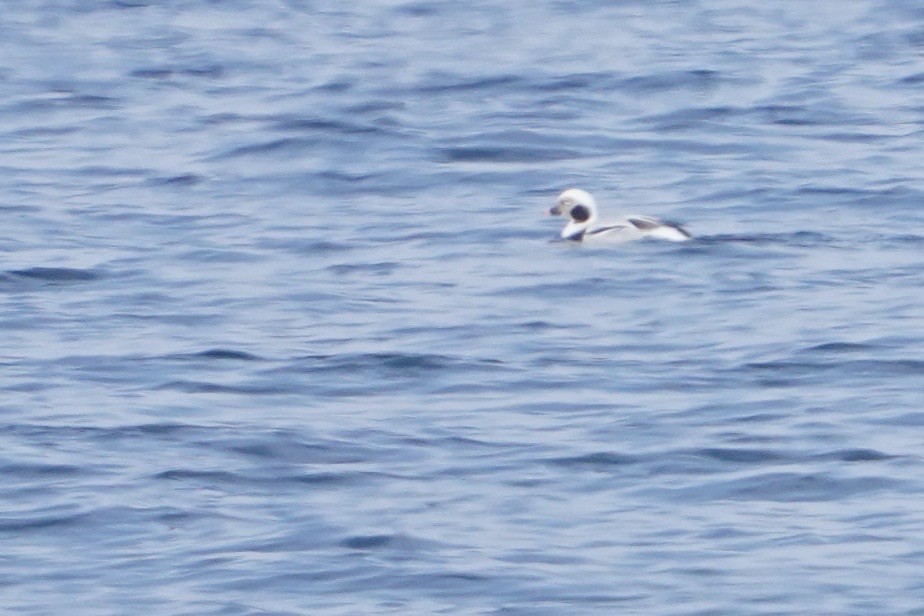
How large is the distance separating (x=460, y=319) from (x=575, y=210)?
2836 millimetres

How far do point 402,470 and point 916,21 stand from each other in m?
15.3

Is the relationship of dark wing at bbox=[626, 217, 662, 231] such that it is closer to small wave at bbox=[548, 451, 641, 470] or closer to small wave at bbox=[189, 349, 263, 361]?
small wave at bbox=[189, 349, 263, 361]

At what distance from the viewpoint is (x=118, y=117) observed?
2150 cm

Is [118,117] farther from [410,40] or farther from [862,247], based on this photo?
[862,247]

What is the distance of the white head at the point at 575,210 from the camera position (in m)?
17.0

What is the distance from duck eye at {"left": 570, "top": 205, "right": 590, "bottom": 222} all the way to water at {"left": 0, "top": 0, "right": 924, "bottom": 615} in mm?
276

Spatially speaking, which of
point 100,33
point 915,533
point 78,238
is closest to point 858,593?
point 915,533

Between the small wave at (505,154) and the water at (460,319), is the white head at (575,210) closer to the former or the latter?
the water at (460,319)

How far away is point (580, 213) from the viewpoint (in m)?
17.2

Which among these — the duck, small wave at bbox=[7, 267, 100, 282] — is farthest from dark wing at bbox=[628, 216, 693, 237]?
small wave at bbox=[7, 267, 100, 282]

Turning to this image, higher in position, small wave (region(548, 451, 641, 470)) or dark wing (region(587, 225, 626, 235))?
dark wing (region(587, 225, 626, 235))

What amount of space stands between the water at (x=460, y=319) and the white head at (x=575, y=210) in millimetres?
197

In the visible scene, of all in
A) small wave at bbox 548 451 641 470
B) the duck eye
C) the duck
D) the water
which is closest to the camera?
the water

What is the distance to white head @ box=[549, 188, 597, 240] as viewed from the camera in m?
17.0
